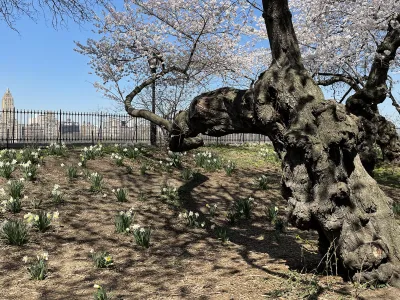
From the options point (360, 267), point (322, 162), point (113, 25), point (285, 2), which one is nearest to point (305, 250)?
point (360, 267)

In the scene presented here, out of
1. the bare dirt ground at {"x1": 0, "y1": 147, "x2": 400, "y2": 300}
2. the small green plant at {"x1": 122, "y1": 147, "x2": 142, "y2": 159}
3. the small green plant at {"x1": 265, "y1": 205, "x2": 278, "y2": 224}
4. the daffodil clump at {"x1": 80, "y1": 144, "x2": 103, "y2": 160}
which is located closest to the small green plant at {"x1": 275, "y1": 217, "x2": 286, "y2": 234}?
the bare dirt ground at {"x1": 0, "y1": 147, "x2": 400, "y2": 300}

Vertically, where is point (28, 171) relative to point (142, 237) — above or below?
above

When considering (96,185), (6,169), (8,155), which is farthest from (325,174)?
(8,155)

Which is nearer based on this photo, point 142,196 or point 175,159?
point 142,196

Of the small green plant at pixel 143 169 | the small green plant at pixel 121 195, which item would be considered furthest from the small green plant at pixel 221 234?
the small green plant at pixel 143 169

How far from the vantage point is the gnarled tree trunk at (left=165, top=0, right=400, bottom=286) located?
12.1 feet

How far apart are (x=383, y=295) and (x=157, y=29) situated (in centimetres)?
1383

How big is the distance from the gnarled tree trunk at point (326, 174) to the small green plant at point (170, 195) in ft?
12.2

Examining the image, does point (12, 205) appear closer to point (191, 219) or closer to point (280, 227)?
point (191, 219)

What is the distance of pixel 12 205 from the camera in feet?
19.9

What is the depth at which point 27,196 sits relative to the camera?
22.1 ft

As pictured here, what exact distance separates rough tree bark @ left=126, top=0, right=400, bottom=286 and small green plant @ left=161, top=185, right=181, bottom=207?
12.2ft

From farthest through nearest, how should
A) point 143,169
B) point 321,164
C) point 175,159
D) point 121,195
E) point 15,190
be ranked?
point 175,159, point 143,169, point 121,195, point 15,190, point 321,164

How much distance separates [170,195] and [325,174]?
4.48 meters
